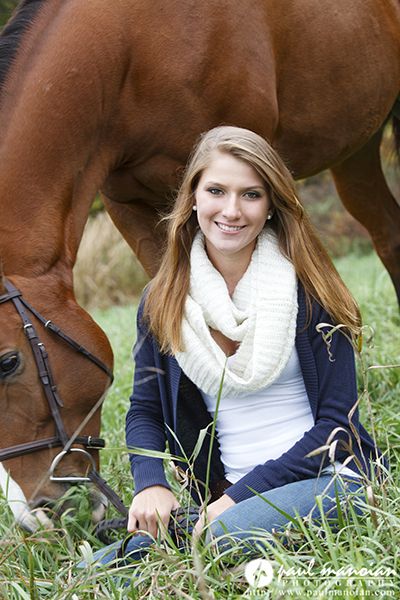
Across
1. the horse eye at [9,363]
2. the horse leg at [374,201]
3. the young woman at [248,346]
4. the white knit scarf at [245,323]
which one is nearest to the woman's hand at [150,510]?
the young woman at [248,346]

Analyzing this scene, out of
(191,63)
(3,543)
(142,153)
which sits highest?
(191,63)

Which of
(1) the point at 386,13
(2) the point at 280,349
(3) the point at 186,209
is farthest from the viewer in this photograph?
(1) the point at 386,13

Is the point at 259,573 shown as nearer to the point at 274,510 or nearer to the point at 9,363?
the point at 274,510

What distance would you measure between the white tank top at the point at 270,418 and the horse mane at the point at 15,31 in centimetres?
126

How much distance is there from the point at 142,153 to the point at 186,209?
54 cm

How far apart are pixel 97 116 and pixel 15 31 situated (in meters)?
0.37

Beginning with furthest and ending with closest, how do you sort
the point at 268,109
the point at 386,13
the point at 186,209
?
the point at 386,13
the point at 268,109
the point at 186,209

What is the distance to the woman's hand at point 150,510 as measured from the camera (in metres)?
2.26

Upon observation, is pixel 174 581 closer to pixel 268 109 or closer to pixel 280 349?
pixel 280 349

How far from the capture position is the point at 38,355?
2629 millimetres

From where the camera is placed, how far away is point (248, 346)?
2.33 meters

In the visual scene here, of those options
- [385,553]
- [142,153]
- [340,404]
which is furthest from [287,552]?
[142,153]

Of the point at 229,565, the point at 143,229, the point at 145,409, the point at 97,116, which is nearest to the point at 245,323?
the point at 145,409

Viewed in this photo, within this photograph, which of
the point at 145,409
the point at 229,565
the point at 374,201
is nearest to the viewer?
the point at 229,565
